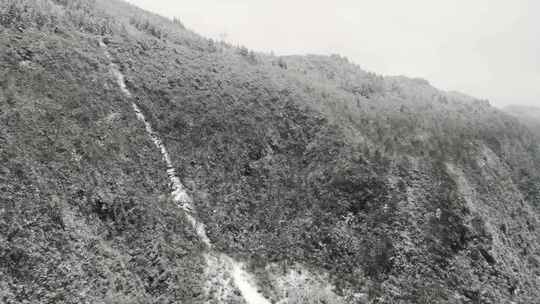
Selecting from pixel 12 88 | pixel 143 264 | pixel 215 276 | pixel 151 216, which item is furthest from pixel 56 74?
pixel 215 276

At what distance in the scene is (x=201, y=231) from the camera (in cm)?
1902

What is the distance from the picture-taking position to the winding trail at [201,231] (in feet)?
55.8

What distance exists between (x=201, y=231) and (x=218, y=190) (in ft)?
10.9

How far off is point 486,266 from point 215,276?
1607 centimetres

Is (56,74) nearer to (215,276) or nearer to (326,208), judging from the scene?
(215,276)

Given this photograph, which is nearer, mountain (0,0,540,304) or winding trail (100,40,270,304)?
mountain (0,0,540,304)

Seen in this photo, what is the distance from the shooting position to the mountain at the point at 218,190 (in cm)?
1419

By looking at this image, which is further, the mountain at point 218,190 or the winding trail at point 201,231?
the winding trail at point 201,231

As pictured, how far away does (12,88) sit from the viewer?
16906 mm

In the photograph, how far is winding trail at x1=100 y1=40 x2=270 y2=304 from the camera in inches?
669

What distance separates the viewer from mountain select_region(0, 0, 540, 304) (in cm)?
1419

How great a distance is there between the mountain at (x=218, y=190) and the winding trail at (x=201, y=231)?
86 millimetres

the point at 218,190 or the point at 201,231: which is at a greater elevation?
the point at 218,190

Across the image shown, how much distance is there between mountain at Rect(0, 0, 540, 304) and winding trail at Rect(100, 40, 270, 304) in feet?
0.28
